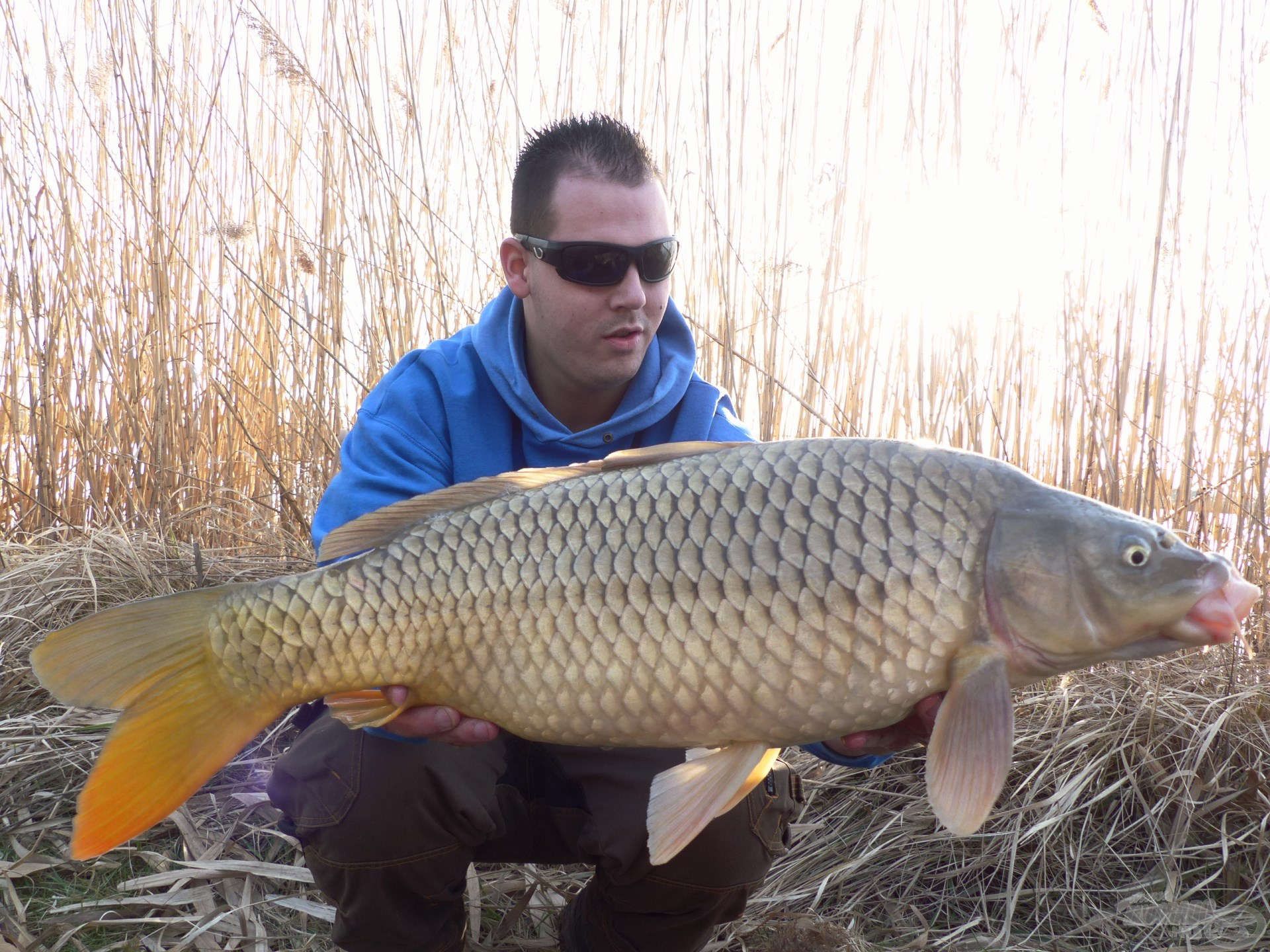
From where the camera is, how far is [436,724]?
1251 millimetres

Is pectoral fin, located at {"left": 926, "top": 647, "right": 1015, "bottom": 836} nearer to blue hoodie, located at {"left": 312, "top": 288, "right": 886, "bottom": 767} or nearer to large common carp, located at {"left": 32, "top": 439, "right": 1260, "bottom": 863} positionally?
large common carp, located at {"left": 32, "top": 439, "right": 1260, "bottom": 863}

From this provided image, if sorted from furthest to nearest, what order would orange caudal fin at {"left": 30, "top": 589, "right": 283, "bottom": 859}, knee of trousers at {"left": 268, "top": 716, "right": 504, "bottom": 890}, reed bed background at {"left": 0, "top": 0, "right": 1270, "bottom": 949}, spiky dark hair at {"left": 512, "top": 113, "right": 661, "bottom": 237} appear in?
reed bed background at {"left": 0, "top": 0, "right": 1270, "bottom": 949}, spiky dark hair at {"left": 512, "top": 113, "right": 661, "bottom": 237}, knee of trousers at {"left": 268, "top": 716, "right": 504, "bottom": 890}, orange caudal fin at {"left": 30, "top": 589, "right": 283, "bottom": 859}

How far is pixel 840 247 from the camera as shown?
8.25 ft

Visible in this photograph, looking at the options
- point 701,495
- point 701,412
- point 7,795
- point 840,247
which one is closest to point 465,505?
point 701,495

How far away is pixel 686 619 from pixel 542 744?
21.9 inches

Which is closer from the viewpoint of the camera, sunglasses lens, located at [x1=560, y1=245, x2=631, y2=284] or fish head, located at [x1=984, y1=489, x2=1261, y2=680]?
fish head, located at [x1=984, y1=489, x2=1261, y2=680]

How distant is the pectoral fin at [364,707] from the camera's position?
1229 millimetres

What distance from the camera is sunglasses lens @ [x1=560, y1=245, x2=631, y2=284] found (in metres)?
1.62

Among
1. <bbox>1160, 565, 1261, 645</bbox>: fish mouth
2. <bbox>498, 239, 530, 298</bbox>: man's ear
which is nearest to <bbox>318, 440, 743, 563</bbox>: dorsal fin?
<bbox>1160, 565, 1261, 645</bbox>: fish mouth

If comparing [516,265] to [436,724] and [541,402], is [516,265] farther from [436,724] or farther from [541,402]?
[436,724]

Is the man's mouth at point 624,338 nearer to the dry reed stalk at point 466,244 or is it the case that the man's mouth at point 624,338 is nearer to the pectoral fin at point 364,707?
the pectoral fin at point 364,707

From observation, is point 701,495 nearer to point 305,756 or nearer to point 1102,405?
point 305,756

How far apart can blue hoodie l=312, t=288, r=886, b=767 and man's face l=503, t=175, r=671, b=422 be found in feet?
0.19

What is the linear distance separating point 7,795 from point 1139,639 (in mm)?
1797
